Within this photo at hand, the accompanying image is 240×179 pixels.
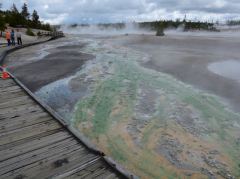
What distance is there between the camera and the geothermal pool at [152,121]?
4.58m

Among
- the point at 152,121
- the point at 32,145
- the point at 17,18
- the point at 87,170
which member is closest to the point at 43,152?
the point at 32,145

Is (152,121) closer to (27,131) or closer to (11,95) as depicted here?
(27,131)

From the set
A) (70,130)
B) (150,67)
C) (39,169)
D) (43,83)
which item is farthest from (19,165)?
(150,67)

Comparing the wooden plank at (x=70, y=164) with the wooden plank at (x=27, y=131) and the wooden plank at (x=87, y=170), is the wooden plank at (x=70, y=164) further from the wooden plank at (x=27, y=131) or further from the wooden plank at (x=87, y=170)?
the wooden plank at (x=27, y=131)

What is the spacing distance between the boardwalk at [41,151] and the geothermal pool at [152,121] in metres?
1.18

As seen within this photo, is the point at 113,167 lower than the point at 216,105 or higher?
higher

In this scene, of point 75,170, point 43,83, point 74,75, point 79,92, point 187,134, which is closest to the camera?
point 75,170

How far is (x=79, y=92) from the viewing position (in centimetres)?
830

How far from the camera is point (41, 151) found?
363 cm

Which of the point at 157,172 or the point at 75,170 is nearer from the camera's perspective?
the point at 75,170

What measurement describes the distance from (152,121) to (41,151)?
347 centimetres

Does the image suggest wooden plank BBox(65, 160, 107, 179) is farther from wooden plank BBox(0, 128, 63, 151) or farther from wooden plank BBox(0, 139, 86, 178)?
wooden plank BBox(0, 128, 63, 151)

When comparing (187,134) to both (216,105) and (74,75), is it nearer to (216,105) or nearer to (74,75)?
(216,105)

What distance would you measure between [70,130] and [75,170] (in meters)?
1.22
